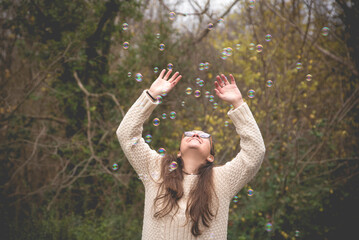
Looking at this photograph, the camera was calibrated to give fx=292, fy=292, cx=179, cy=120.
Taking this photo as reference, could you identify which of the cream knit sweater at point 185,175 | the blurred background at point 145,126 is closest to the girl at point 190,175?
the cream knit sweater at point 185,175

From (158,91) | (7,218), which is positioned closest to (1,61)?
(7,218)

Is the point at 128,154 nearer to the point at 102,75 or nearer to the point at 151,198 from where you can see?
the point at 151,198

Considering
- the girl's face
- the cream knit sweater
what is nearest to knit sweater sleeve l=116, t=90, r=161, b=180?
the cream knit sweater

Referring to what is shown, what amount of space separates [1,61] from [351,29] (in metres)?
6.10

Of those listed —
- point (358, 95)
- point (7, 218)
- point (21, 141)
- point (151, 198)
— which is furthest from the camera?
point (21, 141)

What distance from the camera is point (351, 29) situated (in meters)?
5.02

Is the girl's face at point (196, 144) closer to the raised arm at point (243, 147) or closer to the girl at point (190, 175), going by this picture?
the girl at point (190, 175)

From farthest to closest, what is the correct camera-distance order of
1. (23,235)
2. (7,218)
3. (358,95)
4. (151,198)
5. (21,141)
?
(21,141) < (358,95) < (7,218) < (23,235) < (151,198)

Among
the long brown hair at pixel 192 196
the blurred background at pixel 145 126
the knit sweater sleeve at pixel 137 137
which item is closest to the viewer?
the long brown hair at pixel 192 196

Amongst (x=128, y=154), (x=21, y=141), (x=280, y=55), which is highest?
(x=280, y=55)

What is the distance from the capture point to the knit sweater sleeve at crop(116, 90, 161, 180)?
1.98 m

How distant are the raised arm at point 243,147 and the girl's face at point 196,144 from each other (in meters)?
0.17

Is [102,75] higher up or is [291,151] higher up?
[102,75]

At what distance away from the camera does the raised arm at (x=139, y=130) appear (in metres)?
1.98
